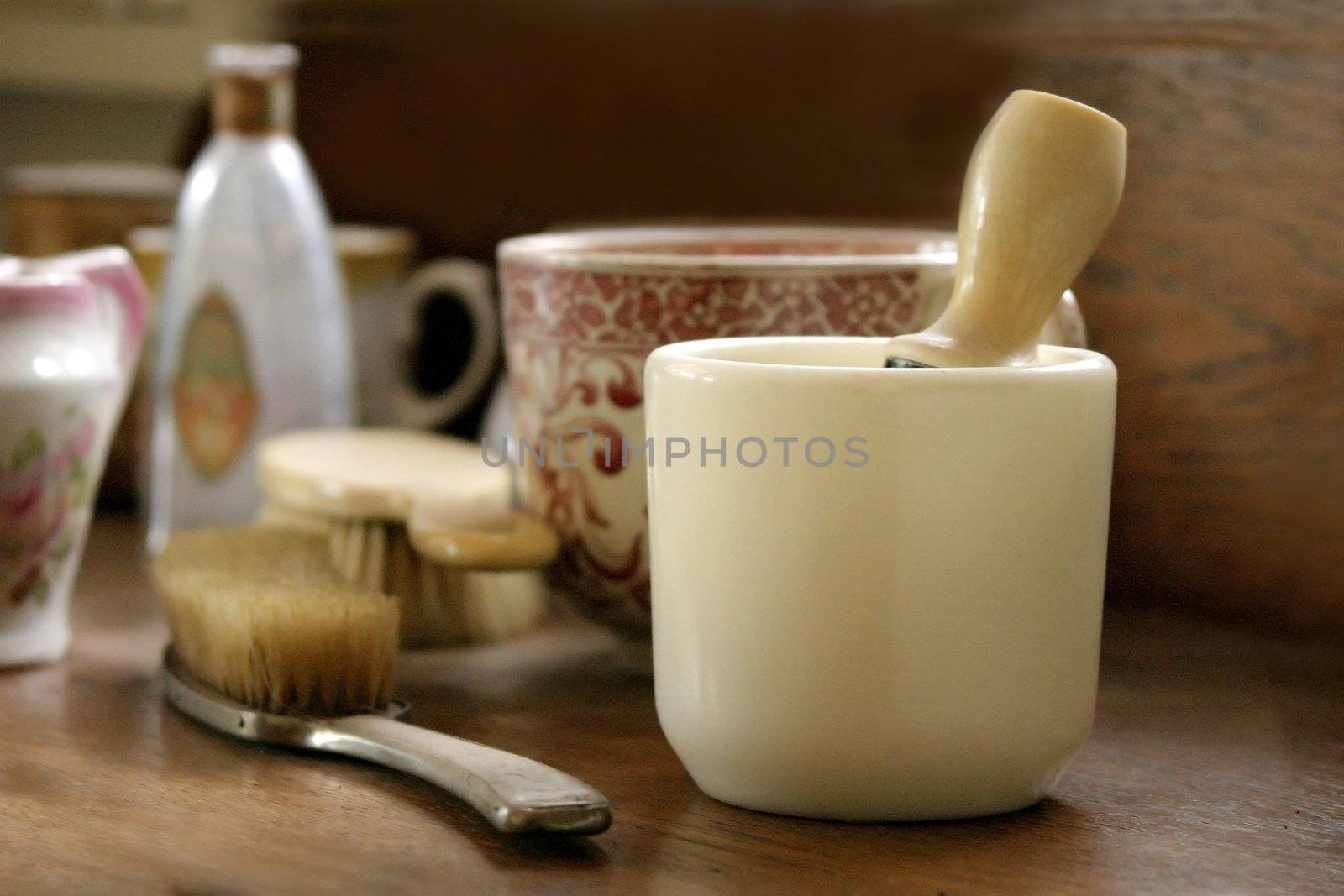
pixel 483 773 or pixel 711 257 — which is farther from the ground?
pixel 711 257

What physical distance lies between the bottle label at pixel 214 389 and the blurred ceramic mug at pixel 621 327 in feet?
0.72

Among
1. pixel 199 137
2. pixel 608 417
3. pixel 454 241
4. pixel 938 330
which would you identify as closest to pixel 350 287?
pixel 454 241

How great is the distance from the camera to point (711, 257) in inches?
21.9

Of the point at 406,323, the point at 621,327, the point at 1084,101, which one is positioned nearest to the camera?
the point at 621,327

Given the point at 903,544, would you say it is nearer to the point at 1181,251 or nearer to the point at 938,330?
the point at 938,330

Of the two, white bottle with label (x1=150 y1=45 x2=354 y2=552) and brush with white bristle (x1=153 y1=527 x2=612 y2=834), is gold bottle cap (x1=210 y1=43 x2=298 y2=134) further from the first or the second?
brush with white bristle (x1=153 y1=527 x2=612 y2=834)

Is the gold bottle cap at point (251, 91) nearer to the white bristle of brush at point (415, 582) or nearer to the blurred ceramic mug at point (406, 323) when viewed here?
the blurred ceramic mug at point (406, 323)

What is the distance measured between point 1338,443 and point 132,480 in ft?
1.97

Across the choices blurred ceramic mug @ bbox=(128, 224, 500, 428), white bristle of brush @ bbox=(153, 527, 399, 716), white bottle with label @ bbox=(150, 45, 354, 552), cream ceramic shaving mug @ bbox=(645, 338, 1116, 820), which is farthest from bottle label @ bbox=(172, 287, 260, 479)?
cream ceramic shaving mug @ bbox=(645, 338, 1116, 820)

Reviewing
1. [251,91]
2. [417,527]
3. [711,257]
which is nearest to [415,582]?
[417,527]

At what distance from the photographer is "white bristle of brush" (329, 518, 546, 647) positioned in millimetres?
607

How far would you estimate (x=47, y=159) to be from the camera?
1.17 meters

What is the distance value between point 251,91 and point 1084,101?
1.26ft

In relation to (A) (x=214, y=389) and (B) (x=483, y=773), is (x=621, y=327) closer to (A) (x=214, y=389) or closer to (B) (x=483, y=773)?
(B) (x=483, y=773)
